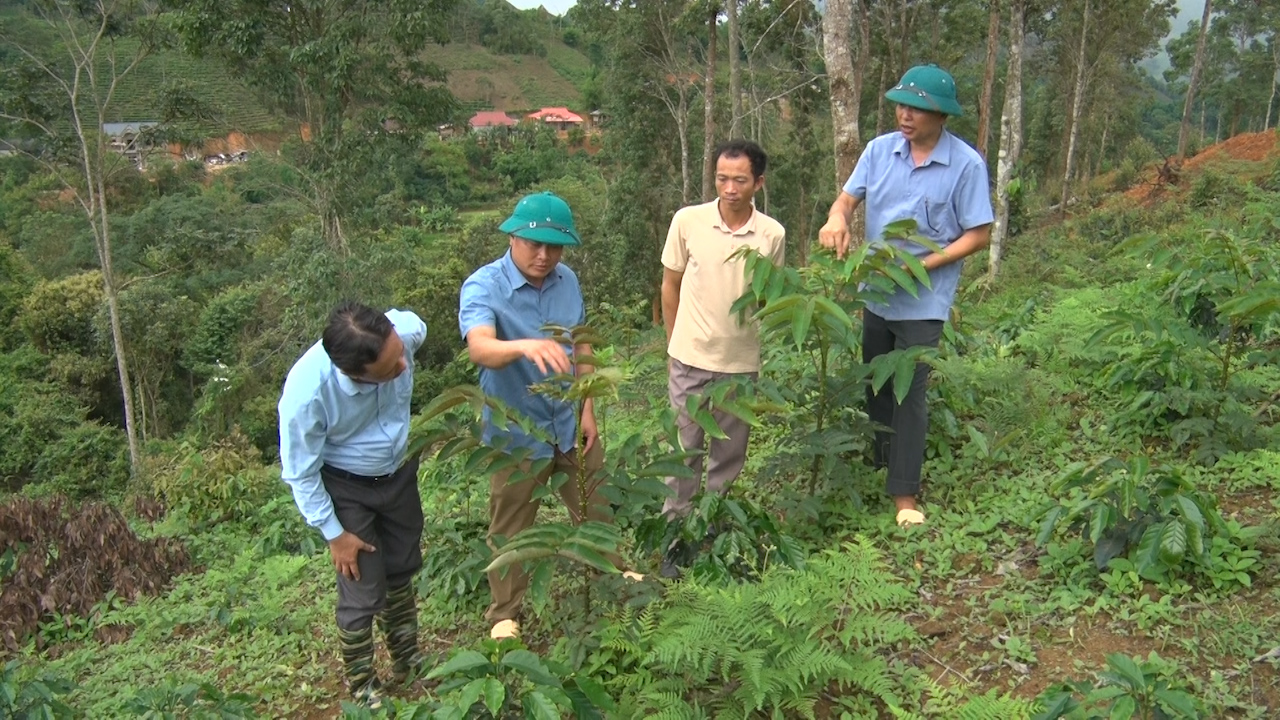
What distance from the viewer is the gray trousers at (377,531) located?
2.89 metres

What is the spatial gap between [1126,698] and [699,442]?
5.67 ft

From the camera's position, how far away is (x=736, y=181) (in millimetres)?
3131

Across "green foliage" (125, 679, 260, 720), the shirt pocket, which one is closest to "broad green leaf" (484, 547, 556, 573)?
"green foliage" (125, 679, 260, 720)

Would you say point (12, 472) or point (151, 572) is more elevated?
point (151, 572)

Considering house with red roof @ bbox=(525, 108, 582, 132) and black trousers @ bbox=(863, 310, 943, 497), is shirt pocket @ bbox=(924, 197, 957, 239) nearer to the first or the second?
black trousers @ bbox=(863, 310, 943, 497)

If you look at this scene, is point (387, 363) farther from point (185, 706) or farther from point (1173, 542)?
point (1173, 542)

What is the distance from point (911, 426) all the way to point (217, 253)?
28.3 metres

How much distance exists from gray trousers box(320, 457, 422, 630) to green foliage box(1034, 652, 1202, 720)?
207 cm

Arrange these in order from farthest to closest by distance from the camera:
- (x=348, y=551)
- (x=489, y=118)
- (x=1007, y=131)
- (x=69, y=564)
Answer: (x=489, y=118) → (x=1007, y=131) → (x=69, y=564) → (x=348, y=551)

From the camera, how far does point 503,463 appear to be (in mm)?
2539

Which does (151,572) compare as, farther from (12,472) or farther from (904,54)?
(904,54)

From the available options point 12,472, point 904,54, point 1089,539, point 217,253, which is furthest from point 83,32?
point 1089,539

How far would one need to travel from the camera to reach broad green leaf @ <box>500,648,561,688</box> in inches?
77.6

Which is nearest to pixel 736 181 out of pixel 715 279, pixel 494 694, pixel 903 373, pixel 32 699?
pixel 715 279
